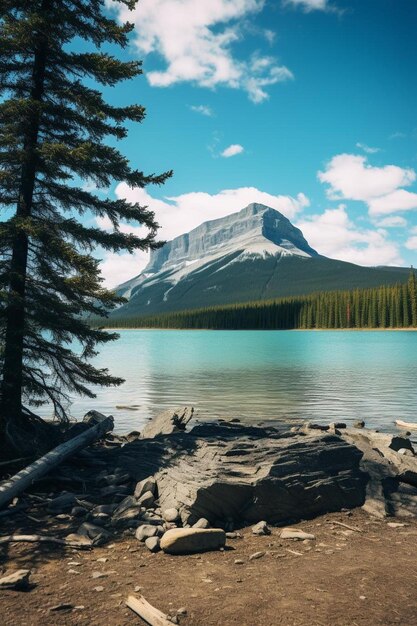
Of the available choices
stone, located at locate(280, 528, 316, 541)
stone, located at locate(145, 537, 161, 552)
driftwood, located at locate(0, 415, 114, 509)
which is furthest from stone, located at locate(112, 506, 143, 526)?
stone, located at locate(280, 528, 316, 541)

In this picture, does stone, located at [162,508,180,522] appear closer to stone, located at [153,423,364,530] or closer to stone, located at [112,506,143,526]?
stone, located at [153,423,364,530]

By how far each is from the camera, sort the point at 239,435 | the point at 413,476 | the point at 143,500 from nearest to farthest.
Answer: the point at 143,500 < the point at 413,476 < the point at 239,435

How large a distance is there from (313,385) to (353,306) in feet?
435

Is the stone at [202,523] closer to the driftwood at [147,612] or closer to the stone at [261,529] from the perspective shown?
the stone at [261,529]

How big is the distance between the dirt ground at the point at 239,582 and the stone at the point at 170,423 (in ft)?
22.3

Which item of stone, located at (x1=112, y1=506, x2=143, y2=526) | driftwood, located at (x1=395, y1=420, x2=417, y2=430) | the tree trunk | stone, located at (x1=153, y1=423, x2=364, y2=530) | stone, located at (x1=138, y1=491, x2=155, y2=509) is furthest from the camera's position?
driftwood, located at (x1=395, y1=420, x2=417, y2=430)

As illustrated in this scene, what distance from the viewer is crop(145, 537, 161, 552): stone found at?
853 centimetres

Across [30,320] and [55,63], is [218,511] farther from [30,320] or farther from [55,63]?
[55,63]

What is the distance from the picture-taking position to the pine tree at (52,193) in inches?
501

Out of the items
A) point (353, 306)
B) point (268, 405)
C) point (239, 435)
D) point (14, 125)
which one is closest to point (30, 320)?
point (14, 125)

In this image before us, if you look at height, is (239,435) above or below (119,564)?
above

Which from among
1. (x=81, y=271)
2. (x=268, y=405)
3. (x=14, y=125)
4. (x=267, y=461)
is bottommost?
(x=268, y=405)

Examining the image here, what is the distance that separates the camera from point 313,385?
40.7 metres

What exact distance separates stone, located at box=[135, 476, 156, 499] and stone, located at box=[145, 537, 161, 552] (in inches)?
81.8
